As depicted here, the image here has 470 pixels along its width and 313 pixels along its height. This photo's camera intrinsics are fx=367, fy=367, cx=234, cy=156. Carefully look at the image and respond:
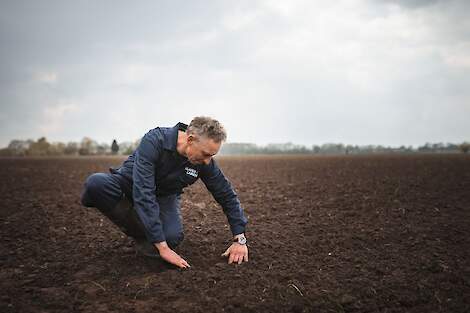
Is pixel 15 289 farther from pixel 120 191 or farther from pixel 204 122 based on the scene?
pixel 204 122

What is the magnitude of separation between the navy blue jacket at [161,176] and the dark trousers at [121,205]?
12 centimetres

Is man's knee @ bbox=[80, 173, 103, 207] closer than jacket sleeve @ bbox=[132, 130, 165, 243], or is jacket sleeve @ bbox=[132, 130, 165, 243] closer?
jacket sleeve @ bbox=[132, 130, 165, 243]

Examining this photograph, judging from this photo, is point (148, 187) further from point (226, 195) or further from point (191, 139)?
point (226, 195)

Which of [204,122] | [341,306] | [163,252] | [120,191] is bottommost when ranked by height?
[341,306]

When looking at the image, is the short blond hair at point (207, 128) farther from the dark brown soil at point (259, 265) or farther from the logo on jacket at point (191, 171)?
the dark brown soil at point (259, 265)

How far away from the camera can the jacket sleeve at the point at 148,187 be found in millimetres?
3033

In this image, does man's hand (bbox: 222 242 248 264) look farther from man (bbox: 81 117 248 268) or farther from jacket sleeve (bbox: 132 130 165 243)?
jacket sleeve (bbox: 132 130 165 243)

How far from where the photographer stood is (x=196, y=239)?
445 cm

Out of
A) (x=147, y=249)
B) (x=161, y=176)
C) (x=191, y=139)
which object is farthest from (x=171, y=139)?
(x=147, y=249)

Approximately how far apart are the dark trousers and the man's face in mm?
806

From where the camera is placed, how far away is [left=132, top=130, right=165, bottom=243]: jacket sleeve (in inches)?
119

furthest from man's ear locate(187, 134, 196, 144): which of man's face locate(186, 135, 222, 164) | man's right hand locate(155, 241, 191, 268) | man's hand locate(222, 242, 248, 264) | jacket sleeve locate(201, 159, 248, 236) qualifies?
man's hand locate(222, 242, 248, 264)

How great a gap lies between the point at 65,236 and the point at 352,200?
5.28m

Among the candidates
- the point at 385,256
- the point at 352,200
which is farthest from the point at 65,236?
the point at 352,200
